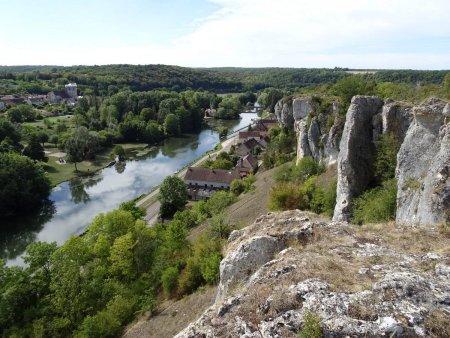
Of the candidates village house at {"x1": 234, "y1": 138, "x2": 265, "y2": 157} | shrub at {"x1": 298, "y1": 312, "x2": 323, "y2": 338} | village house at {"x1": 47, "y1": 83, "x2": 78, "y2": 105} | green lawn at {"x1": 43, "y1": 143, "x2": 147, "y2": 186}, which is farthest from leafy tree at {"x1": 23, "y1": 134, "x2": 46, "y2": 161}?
village house at {"x1": 47, "y1": 83, "x2": 78, "y2": 105}

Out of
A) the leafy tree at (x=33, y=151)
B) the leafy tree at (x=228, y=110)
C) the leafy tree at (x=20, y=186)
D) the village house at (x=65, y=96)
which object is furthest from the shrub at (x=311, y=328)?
the village house at (x=65, y=96)

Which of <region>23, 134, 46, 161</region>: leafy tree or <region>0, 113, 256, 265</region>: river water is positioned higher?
<region>23, 134, 46, 161</region>: leafy tree

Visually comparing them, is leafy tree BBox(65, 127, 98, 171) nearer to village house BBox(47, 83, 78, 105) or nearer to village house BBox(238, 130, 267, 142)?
village house BBox(238, 130, 267, 142)

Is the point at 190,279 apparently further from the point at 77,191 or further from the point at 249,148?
the point at 249,148

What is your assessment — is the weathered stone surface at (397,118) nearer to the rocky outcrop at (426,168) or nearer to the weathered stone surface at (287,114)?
the rocky outcrop at (426,168)

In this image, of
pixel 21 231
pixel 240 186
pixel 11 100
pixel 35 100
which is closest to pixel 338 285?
pixel 240 186

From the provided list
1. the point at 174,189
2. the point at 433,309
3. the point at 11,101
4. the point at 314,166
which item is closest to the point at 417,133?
the point at 433,309
